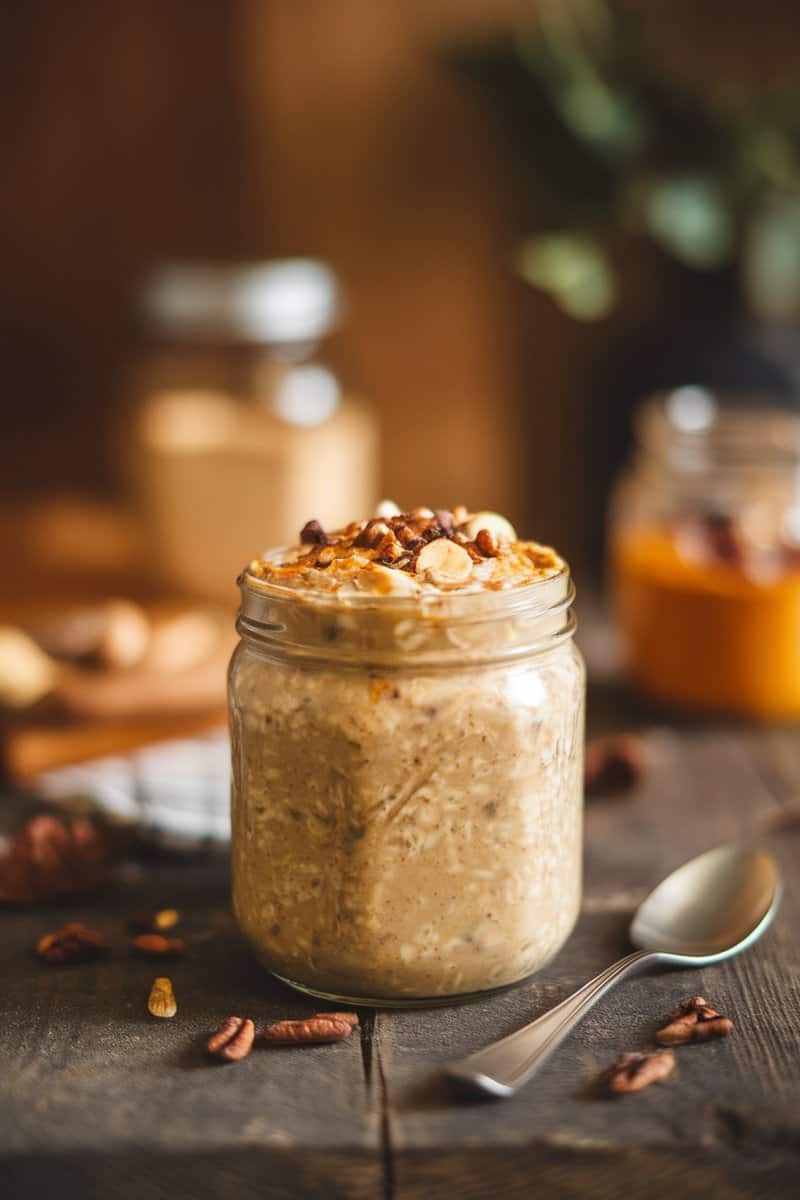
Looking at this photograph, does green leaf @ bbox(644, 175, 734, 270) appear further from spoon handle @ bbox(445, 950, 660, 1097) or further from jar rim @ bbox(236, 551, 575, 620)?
spoon handle @ bbox(445, 950, 660, 1097)

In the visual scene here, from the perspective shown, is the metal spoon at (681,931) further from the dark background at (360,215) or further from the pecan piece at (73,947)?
the dark background at (360,215)

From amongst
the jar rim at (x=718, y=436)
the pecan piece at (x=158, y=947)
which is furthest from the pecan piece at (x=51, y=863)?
the jar rim at (x=718, y=436)

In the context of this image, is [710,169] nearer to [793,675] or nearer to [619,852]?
[793,675]

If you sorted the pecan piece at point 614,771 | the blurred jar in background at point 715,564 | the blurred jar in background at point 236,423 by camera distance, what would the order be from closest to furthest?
the pecan piece at point 614,771, the blurred jar in background at point 715,564, the blurred jar in background at point 236,423

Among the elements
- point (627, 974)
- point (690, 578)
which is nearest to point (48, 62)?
point (690, 578)

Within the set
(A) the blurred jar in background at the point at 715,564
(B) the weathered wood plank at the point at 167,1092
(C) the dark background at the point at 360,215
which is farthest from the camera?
(C) the dark background at the point at 360,215
